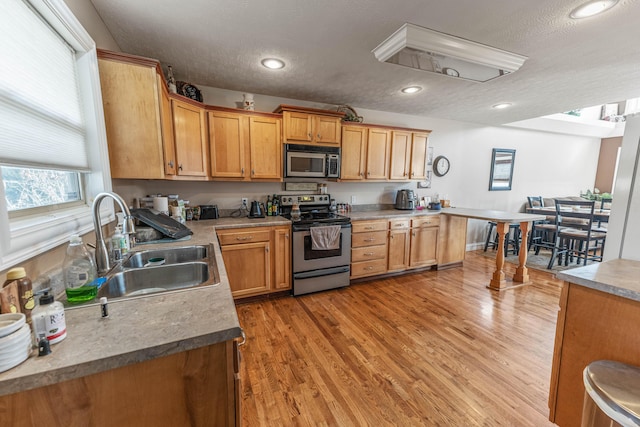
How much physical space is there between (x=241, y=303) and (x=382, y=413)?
181 centimetres

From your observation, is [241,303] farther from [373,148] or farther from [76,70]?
[373,148]

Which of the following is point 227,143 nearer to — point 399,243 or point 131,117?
point 131,117

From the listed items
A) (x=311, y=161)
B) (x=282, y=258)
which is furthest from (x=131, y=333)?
(x=311, y=161)

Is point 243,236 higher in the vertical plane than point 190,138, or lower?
lower

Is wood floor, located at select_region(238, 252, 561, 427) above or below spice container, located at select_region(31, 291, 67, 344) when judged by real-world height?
below

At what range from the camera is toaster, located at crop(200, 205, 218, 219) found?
293cm

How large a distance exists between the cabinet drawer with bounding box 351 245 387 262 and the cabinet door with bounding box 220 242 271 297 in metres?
1.10

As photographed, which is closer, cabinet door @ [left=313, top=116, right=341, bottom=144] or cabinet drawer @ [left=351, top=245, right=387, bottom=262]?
cabinet door @ [left=313, top=116, right=341, bottom=144]

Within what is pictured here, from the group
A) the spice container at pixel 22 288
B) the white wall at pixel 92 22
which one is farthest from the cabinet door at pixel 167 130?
the spice container at pixel 22 288

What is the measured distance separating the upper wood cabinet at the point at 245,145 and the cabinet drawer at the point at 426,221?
1.99 metres

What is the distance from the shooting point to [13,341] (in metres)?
0.60

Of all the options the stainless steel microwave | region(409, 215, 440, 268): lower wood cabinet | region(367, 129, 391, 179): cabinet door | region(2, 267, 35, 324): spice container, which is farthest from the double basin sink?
region(409, 215, 440, 268): lower wood cabinet

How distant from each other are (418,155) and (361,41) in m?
2.31

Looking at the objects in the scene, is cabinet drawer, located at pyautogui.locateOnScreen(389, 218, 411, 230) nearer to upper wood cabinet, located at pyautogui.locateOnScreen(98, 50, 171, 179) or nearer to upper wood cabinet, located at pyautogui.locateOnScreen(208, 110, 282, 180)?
upper wood cabinet, located at pyautogui.locateOnScreen(208, 110, 282, 180)
